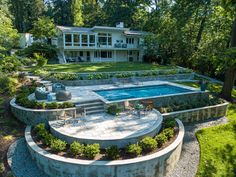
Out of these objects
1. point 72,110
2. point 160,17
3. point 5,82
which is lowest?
point 72,110

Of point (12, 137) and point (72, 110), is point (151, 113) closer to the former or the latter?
point (72, 110)

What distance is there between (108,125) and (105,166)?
3085mm

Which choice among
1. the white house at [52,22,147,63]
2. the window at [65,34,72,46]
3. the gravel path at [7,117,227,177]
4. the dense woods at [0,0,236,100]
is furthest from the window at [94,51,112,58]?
the gravel path at [7,117,227,177]

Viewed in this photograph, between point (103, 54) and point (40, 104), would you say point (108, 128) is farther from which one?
point (103, 54)

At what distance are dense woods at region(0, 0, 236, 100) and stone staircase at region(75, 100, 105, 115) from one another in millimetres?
8071

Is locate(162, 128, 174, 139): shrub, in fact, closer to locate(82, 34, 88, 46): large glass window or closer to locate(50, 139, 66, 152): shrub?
locate(50, 139, 66, 152): shrub

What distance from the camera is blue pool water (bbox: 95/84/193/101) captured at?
15720 mm

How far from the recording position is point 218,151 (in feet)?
33.7

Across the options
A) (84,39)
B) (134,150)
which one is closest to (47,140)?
(134,150)

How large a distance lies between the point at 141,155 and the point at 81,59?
25389 mm

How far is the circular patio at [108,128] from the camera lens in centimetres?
899

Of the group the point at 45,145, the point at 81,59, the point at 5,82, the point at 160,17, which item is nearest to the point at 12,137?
the point at 45,145

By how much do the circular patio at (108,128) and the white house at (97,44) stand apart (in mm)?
20134

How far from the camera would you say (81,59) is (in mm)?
31688
